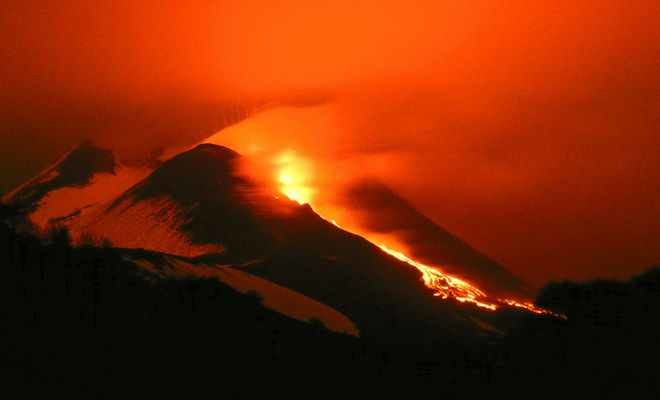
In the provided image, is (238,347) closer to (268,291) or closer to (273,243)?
(268,291)

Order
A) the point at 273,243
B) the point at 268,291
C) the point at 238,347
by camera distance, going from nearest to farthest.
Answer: the point at 238,347
the point at 268,291
the point at 273,243

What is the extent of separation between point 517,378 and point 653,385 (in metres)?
7.28

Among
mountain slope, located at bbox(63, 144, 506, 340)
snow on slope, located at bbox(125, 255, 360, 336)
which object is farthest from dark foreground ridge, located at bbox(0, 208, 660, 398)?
mountain slope, located at bbox(63, 144, 506, 340)

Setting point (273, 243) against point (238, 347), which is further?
point (273, 243)

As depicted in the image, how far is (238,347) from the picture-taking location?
60219mm

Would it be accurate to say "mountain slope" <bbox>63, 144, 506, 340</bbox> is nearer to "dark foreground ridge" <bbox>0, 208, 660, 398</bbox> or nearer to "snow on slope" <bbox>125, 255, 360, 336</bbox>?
"snow on slope" <bbox>125, 255, 360, 336</bbox>

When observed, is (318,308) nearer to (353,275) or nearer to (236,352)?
(353,275)

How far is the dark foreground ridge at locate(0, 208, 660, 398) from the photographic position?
5044cm

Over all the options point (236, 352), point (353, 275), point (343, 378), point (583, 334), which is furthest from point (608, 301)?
point (353, 275)

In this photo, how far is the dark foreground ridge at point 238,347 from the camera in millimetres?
50438

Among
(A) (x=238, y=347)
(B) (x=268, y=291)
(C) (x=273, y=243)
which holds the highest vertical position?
(C) (x=273, y=243)

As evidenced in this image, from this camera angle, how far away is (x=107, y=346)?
5284 cm

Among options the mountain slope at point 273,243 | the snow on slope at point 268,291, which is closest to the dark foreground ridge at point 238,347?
the snow on slope at point 268,291

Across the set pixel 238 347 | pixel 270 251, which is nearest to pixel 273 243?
pixel 270 251
